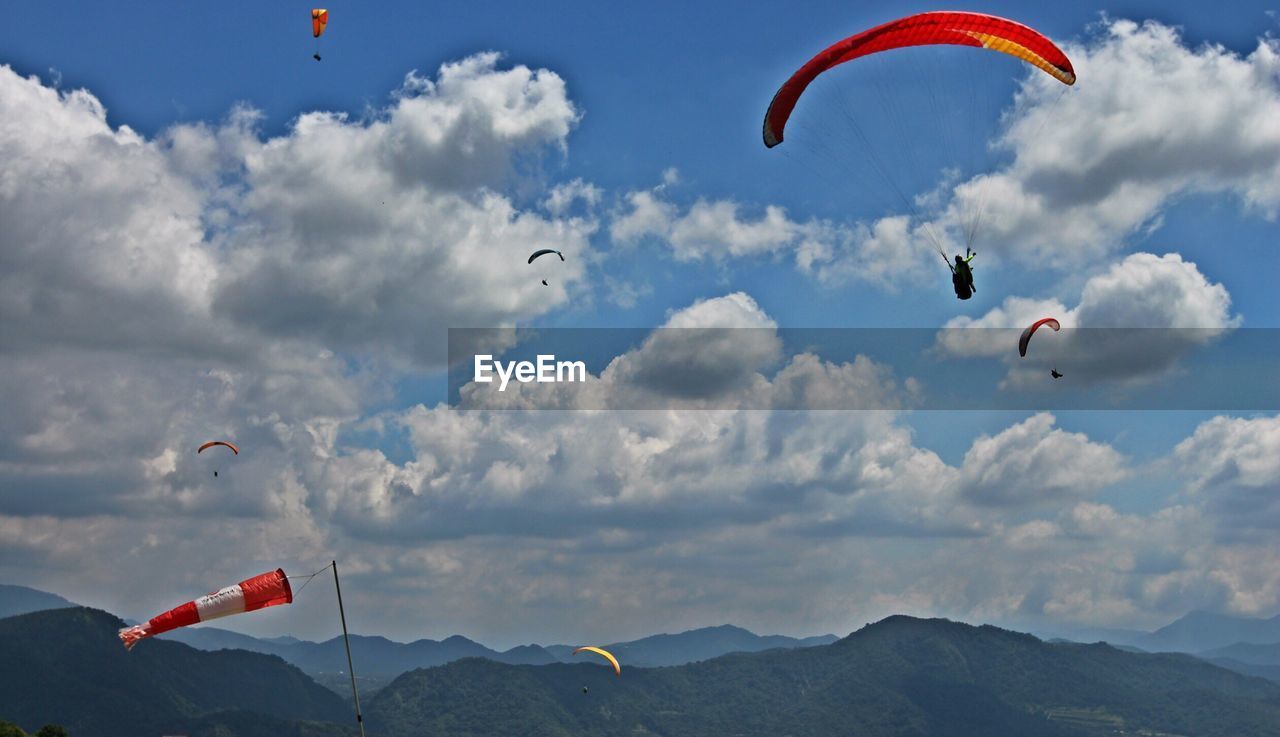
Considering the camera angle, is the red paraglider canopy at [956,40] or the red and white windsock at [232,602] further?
the red paraglider canopy at [956,40]

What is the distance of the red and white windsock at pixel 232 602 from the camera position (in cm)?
4759

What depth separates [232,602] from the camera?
4822 cm

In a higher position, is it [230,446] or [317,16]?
[317,16]

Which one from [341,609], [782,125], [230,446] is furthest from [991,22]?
[230,446]

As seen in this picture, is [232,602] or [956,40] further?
[956,40]

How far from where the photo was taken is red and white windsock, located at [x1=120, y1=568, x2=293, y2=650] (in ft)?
156

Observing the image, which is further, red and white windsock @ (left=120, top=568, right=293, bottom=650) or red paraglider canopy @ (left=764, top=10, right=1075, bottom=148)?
red paraglider canopy @ (left=764, top=10, right=1075, bottom=148)

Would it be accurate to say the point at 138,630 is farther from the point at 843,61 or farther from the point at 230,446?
the point at 230,446

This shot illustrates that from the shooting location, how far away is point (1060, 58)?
5975 centimetres

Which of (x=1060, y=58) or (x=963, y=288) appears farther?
(x=963, y=288)

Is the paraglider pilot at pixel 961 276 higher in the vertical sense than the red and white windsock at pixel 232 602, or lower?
higher

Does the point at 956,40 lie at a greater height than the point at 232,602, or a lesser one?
greater

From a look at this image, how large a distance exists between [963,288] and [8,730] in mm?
169858

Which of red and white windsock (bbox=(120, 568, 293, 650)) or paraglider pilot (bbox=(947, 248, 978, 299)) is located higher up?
paraglider pilot (bbox=(947, 248, 978, 299))
